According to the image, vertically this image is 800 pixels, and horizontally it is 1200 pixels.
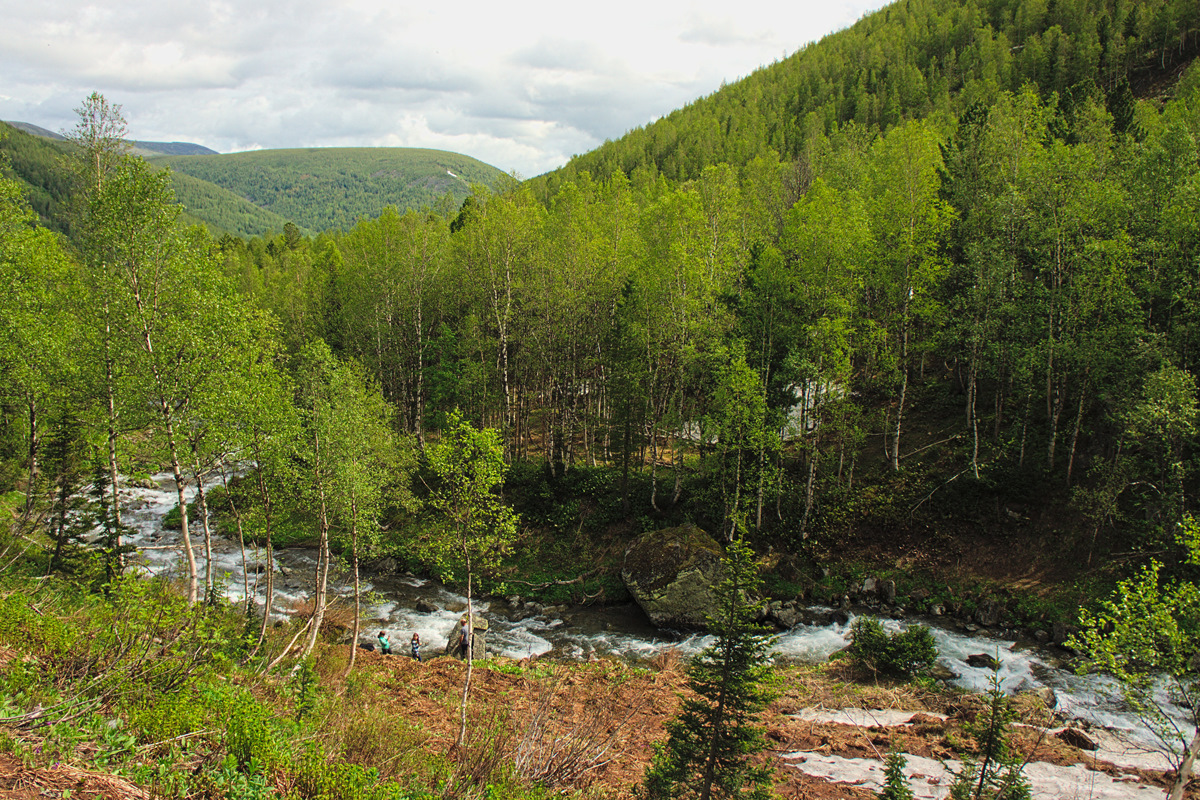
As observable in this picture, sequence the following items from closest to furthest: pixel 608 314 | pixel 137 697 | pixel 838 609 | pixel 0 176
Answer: pixel 137 697 < pixel 0 176 < pixel 838 609 < pixel 608 314


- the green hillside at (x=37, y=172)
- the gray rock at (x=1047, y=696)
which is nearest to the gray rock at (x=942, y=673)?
the gray rock at (x=1047, y=696)

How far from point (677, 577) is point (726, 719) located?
13.8m

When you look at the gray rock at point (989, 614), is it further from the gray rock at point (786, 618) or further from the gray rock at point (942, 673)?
the gray rock at point (786, 618)

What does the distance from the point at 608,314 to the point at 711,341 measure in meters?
7.88

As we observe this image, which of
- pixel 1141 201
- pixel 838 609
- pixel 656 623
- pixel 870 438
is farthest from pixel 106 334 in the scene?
pixel 1141 201

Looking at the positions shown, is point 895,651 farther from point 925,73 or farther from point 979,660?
point 925,73

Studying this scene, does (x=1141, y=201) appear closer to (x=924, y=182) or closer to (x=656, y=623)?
(x=924, y=182)

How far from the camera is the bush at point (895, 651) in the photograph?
18656 millimetres

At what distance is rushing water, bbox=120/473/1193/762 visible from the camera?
1764 cm

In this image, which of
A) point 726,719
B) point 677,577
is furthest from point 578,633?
point 726,719

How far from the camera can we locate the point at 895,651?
1889 centimetres

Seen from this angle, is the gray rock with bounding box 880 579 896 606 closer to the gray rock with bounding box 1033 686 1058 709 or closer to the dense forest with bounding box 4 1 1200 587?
the dense forest with bounding box 4 1 1200 587

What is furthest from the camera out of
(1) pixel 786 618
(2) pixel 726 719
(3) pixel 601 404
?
(3) pixel 601 404

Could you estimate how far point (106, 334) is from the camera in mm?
15844
